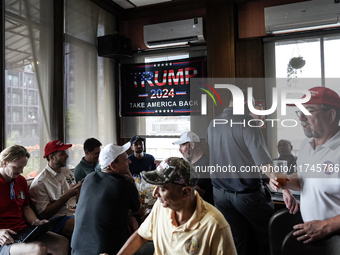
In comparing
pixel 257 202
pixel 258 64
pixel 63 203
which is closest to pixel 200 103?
pixel 258 64

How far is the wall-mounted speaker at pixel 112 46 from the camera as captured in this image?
13.5ft

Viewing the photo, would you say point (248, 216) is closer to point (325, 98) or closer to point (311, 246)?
point (311, 246)

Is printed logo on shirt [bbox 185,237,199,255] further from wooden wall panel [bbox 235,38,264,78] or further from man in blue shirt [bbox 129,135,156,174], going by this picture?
wooden wall panel [bbox 235,38,264,78]

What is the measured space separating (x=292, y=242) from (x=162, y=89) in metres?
3.32

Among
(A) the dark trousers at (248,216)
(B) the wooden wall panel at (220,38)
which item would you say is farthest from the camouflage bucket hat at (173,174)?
(B) the wooden wall panel at (220,38)

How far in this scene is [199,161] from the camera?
285cm

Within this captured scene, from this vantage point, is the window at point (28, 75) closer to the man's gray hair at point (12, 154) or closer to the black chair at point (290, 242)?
the man's gray hair at point (12, 154)

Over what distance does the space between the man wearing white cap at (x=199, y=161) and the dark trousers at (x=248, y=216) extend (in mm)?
210

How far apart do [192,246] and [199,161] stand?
65.7 inches

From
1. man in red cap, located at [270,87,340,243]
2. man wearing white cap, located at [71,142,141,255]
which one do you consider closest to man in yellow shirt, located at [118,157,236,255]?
man wearing white cap, located at [71,142,141,255]

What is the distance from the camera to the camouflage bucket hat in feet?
4.07

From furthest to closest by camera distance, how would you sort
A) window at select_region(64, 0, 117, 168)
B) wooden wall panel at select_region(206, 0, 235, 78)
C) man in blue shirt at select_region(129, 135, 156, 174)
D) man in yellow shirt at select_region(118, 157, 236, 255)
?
wooden wall panel at select_region(206, 0, 235, 78) < window at select_region(64, 0, 117, 168) < man in blue shirt at select_region(129, 135, 156, 174) < man in yellow shirt at select_region(118, 157, 236, 255)

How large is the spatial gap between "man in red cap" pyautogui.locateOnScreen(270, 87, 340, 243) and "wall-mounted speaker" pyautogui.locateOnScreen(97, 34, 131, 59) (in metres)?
3.04

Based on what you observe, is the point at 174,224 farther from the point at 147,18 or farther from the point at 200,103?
the point at 147,18
